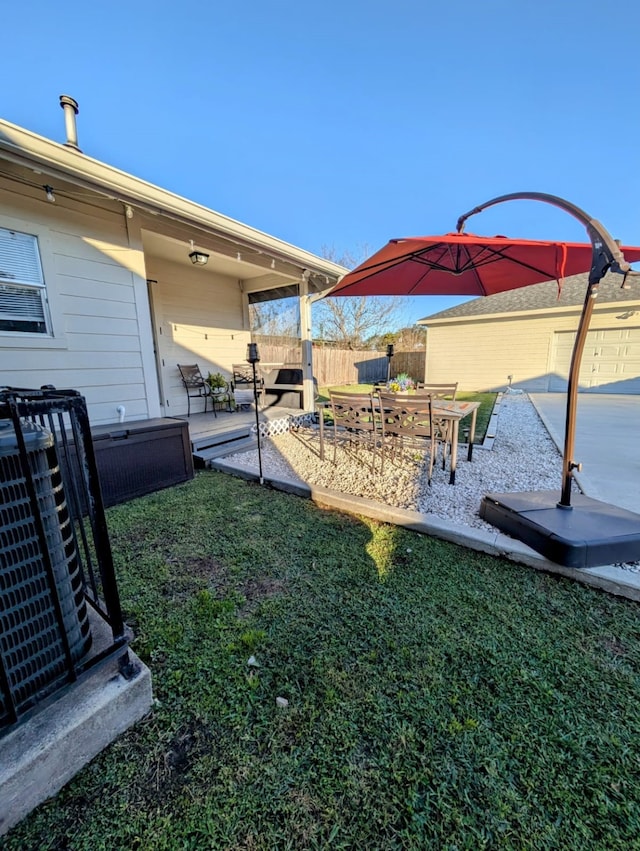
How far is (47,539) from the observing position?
1.13m

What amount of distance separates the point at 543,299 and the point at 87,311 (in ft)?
44.0

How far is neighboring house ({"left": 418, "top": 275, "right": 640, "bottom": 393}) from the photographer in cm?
1027

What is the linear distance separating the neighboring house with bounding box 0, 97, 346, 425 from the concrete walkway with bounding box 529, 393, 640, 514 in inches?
186

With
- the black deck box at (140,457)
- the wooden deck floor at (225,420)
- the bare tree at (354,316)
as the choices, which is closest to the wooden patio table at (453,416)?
the black deck box at (140,457)

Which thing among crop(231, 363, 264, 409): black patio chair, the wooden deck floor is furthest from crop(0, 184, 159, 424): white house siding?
crop(231, 363, 264, 409): black patio chair

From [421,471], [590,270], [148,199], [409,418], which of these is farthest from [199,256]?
[590,270]

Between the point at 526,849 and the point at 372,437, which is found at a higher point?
the point at 372,437

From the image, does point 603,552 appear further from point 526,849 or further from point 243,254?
point 243,254

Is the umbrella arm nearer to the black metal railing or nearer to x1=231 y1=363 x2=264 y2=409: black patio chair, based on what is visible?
the black metal railing

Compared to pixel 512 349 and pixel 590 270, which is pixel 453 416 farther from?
pixel 512 349

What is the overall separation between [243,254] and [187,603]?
15.9 ft

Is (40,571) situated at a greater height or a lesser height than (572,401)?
lesser

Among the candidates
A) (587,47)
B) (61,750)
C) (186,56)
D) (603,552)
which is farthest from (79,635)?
(587,47)

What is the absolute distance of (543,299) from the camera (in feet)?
38.8
